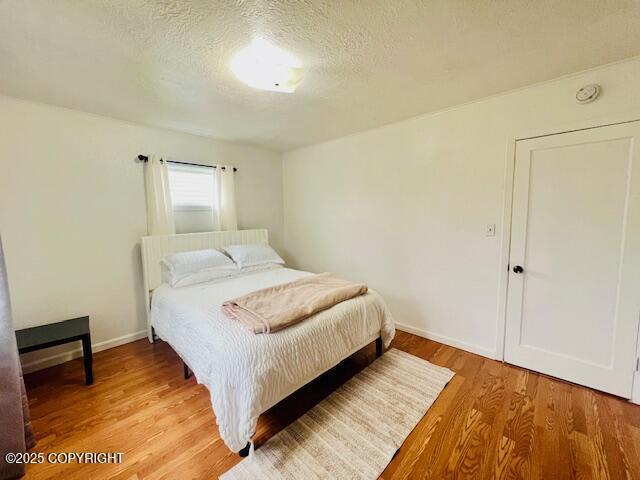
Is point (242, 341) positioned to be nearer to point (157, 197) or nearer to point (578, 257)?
point (157, 197)

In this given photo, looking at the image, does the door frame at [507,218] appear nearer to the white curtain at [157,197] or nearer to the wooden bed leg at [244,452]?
the wooden bed leg at [244,452]

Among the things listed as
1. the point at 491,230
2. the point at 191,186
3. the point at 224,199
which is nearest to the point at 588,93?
the point at 491,230

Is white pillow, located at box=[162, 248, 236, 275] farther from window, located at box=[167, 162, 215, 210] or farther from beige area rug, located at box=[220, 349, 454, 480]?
beige area rug, located at box=[220, 349, 454, 480]

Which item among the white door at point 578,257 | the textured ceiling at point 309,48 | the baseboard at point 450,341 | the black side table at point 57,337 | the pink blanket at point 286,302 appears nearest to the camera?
the textured ceiling at point 309,48

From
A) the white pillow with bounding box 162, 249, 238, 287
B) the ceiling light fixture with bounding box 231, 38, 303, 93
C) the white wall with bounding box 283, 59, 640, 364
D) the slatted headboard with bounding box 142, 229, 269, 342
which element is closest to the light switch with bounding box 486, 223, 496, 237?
the white wall with bounding box 283, 59, 640, 364

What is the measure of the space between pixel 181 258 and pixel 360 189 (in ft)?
7.12

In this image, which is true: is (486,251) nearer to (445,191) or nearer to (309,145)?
(445,191)

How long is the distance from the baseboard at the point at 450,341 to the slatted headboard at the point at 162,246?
7.86 ft

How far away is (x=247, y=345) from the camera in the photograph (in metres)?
1.53

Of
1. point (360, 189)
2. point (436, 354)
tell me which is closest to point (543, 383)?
point (436, 354)

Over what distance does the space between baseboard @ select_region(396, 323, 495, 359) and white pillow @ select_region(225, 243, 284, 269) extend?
1744 mm

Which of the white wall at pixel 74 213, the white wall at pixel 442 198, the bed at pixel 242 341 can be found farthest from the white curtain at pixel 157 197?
the white wall at pixel 442 198

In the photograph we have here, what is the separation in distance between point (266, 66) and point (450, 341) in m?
2.88

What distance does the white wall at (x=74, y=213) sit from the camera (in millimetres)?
2223
